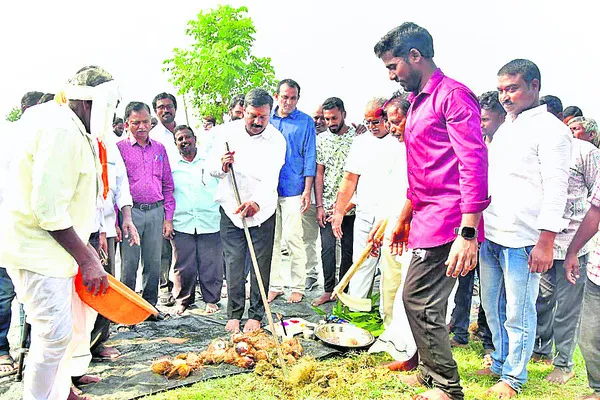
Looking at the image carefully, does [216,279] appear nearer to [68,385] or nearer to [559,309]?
[68,385]

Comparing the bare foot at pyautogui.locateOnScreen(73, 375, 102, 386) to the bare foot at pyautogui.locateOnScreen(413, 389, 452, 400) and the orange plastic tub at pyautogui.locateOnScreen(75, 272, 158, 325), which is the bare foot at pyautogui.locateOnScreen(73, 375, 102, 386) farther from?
the bare foot at pyautogui.locateOnScreen(413, 389, 452, 400)

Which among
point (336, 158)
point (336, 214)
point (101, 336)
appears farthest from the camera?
point (336, 158)

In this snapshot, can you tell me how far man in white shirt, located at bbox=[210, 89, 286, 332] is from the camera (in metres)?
4.84

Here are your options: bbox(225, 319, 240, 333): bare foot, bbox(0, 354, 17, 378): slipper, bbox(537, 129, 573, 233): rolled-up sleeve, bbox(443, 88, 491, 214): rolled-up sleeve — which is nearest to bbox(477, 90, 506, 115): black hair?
bbox(537, 129, 573, 233): rolled-up sleeve

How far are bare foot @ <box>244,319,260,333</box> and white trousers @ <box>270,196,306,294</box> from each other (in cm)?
115

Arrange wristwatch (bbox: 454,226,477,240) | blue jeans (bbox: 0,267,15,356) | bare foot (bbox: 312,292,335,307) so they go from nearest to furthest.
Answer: wristwatch (bbox: 454,226,477,240), blue jeans (bbox: 0,267,15,356), bare foot (bbox: 312,292,335,307)

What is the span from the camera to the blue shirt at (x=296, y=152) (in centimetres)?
582

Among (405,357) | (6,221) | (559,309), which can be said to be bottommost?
(405,357)

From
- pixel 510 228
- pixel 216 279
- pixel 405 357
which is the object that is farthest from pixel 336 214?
pixel 510 228

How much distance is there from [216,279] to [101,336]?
1.73 metres

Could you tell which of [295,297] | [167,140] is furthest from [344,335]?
[167,140]

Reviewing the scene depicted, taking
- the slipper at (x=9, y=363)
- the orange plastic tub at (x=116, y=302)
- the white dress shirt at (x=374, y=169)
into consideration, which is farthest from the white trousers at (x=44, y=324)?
the white dress shirt at (x=374, y=169)

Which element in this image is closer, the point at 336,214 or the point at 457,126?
the point at 457,126

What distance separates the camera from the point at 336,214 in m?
5.57
